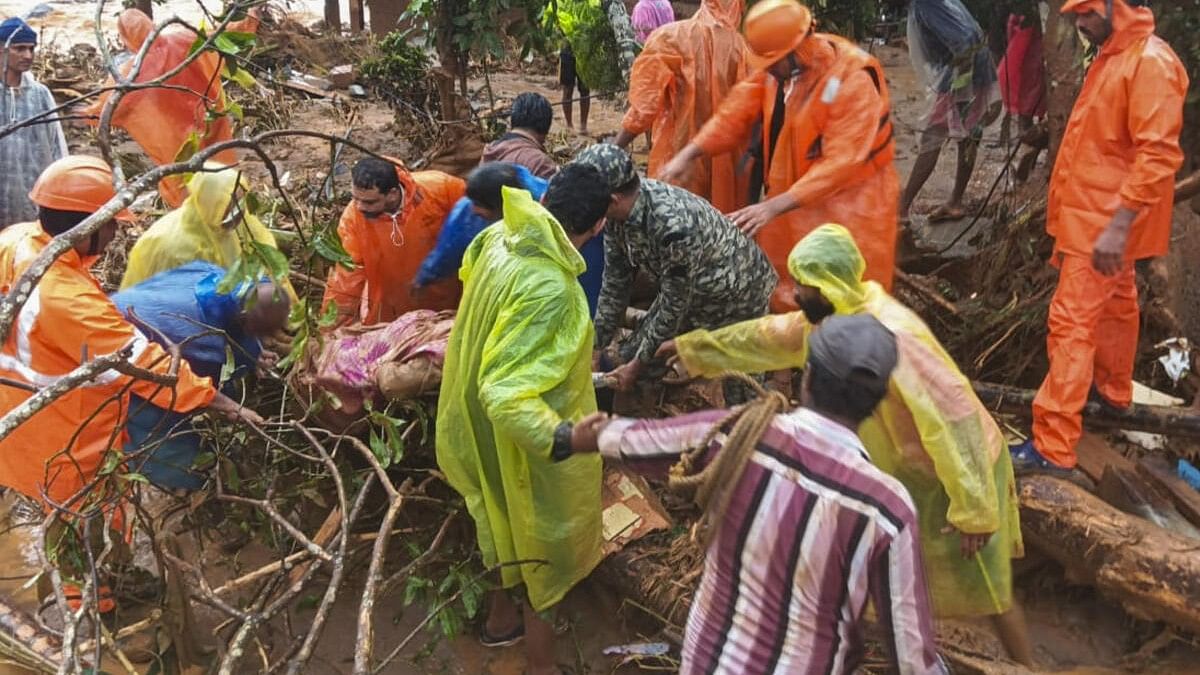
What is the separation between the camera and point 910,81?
10125mm

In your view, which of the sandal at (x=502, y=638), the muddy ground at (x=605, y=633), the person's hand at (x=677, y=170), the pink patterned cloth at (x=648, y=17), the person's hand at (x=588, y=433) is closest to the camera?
the person's hand at (x=588, y=433)

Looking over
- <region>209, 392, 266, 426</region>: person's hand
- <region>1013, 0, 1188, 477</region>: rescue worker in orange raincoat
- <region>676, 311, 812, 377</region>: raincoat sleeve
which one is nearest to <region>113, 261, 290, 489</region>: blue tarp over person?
<region>209, 392, 266, 426</region>: person's hand

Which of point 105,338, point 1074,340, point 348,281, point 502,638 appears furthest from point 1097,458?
point 105,338

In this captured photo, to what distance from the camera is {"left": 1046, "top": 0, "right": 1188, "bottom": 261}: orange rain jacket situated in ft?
10.5

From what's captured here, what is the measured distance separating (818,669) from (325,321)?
75.1 inches

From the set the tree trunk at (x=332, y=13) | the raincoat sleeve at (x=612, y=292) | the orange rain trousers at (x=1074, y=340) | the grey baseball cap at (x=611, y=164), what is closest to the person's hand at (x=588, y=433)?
the grey baseball cap at (x=611, y=164)

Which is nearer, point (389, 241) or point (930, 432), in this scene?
point (930, 432)

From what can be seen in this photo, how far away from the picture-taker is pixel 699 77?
15.8 feet

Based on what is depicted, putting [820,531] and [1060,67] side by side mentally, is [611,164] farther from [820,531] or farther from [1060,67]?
[1060,67]

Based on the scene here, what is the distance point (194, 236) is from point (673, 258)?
1888mm

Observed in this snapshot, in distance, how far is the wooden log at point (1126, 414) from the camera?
364 cm

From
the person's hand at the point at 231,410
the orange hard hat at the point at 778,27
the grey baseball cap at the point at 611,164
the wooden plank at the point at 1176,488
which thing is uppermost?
the orange hard hat at the point at 778,27

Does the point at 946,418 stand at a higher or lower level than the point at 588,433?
lower

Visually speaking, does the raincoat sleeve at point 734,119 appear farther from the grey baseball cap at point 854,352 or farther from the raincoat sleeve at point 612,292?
the grey baseball cap at point 854,352
